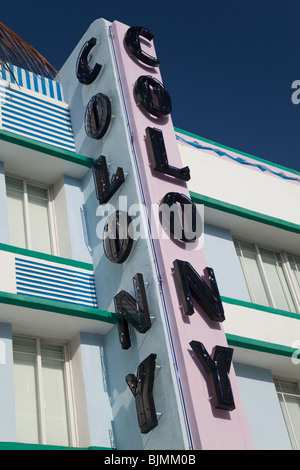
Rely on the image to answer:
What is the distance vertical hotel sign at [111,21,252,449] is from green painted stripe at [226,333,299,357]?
134cm

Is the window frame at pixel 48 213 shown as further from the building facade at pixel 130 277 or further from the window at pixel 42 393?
the window at pixel 42 393

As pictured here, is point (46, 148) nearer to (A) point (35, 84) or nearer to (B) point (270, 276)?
(A) point (35, 84)

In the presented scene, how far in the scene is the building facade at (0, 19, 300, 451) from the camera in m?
11.7

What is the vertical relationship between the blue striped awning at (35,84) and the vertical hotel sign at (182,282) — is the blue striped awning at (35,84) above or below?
above

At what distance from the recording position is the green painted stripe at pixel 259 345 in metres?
13.8

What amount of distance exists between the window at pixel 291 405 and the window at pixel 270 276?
6.72ft

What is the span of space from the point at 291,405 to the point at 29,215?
693 centimetres

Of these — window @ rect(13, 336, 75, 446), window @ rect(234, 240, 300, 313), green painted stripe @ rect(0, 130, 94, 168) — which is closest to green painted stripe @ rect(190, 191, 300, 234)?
window @ rect(234, 240, 300, 313)

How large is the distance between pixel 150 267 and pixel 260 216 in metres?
5.33

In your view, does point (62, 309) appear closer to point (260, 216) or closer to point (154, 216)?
point (154, 216)

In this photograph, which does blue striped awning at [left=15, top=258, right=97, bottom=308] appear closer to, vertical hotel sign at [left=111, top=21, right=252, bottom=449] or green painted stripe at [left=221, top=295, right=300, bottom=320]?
vertical hotel sign at [left=111, top=21, right=252, bottom=449]

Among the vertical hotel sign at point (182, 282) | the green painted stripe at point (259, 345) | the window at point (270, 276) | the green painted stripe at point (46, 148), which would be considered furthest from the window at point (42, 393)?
the window at point (270, 276)

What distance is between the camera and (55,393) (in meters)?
12.5

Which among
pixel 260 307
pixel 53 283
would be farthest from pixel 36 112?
pixel 260 307
